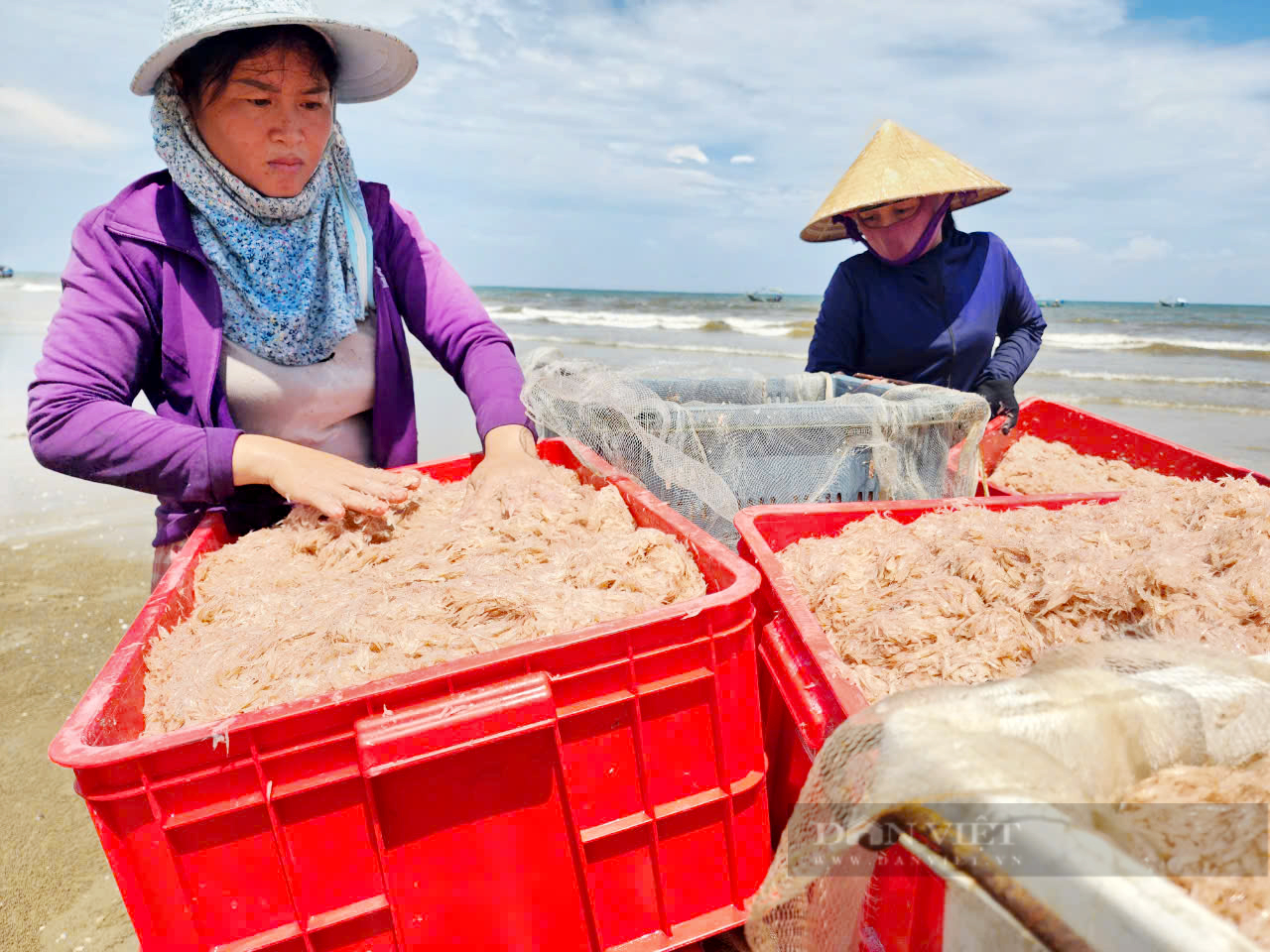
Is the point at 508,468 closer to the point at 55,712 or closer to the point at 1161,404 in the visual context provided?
the point at 55,712

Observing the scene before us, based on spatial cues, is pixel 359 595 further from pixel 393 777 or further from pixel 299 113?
pixel 299 113

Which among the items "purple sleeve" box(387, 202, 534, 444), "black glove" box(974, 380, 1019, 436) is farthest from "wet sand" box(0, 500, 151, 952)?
"black glove" box(974, 380, 1019, 436)

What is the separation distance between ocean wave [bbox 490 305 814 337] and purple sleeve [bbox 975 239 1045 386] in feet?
53.2

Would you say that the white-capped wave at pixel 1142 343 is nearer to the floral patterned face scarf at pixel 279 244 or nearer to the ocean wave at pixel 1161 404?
the ocean wave at pixel 1161 404

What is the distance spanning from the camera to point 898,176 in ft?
9.43

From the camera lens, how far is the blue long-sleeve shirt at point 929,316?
10.1 ft

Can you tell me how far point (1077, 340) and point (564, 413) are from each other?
18849 mm

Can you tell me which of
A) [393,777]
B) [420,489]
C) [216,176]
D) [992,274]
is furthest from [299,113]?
[992,274]

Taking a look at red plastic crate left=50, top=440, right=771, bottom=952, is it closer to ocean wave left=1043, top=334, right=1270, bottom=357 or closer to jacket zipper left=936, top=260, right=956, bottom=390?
jacket zipper left=936, top=260, right=956, bottom=390

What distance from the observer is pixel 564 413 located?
2.18 metres

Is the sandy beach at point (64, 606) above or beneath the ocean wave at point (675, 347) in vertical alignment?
beneath

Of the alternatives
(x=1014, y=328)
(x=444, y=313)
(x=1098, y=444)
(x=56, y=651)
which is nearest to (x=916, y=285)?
(x=1014, y=328)

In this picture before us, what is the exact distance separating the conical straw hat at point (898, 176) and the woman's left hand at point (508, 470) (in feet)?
5.58

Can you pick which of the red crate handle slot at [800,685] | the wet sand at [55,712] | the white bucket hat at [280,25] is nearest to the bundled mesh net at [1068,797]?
the red crate handle slot at [800,685]
